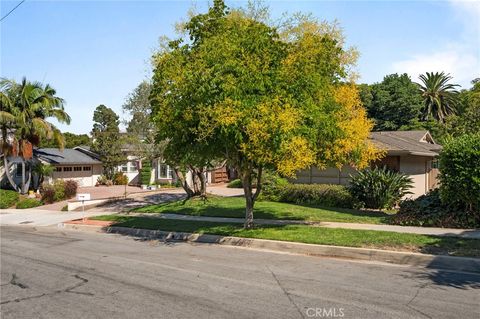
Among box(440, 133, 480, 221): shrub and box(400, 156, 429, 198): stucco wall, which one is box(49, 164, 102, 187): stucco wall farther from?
box(440, 133, 480, 221): shrub

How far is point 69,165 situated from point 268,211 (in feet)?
85.8

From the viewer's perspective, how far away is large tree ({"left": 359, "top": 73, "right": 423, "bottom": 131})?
174ft

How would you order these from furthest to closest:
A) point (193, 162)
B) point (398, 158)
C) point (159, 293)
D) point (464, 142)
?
point (398, 158)
point (193, 162)
point (464, 142)
point (159, 293)

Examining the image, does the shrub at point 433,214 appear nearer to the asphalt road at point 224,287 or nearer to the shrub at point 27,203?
the asphalt road at point 224,287

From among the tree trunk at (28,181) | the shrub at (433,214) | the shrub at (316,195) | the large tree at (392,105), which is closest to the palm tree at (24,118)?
the tree trunk at (28,181)

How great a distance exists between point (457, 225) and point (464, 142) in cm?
239

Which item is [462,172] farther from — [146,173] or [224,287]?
[146,173]

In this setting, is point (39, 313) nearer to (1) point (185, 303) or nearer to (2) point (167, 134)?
(1) point (185, 303)

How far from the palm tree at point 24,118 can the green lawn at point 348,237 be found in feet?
63.6

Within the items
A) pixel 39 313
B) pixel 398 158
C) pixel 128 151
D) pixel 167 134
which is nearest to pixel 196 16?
pixel 167 134

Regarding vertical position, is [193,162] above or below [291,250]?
above

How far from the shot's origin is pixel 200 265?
1011cm

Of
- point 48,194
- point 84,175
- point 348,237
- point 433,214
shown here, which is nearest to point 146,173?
point 84,175

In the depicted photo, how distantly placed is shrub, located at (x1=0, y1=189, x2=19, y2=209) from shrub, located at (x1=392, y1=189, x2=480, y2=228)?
25.7 metres
